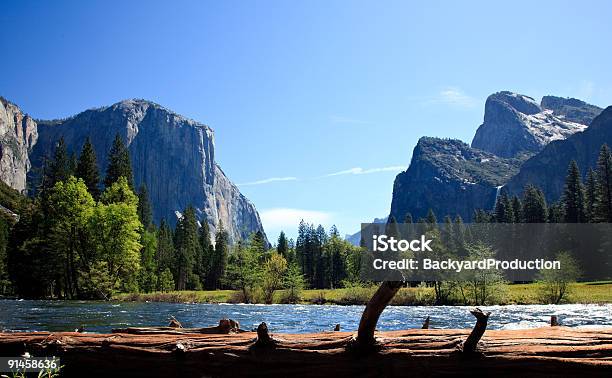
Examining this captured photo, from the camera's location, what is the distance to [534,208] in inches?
4365

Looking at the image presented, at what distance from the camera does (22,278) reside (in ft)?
194

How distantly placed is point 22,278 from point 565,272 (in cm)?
6377

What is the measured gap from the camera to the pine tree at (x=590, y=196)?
304 ft

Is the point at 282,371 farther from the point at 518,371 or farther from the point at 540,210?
the point at 540,210

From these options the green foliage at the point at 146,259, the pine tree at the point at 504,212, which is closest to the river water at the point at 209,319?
the green foliage at the point at 146,259

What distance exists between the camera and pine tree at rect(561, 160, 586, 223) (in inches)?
3895

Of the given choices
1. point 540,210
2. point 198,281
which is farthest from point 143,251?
point 540,210

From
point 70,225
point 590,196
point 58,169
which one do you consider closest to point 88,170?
point 58,169

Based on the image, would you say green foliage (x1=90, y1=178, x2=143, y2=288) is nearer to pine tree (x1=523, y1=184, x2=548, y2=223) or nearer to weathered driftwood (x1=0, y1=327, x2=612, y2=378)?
weathered driftwood (x1=0, y1=327, x2=612, y2=378)

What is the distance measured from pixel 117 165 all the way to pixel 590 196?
86240 mm

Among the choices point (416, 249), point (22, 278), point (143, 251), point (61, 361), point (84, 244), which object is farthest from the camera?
point (416, 249)

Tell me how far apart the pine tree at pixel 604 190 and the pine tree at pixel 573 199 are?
8.21 metres

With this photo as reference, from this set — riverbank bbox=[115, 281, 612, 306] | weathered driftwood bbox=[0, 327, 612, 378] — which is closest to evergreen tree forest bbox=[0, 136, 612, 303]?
riverbank bbox=[115, 281, 612, 306]

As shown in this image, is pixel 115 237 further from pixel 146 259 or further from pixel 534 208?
pixel 534 208
